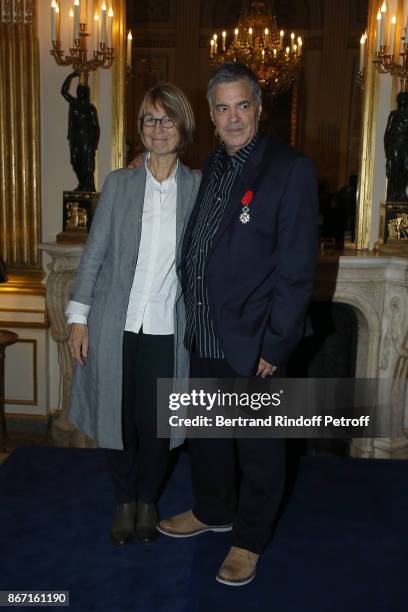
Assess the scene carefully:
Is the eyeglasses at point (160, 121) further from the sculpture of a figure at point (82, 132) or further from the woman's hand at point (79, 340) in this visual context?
the sculpture of a figure at point (82, 132)

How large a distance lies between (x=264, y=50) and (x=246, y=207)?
2664 millimetres

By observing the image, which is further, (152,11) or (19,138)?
(152,11)

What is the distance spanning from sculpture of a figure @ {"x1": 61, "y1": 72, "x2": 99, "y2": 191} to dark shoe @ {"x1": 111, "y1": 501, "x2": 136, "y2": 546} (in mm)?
1919

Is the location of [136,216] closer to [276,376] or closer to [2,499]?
[276,376]

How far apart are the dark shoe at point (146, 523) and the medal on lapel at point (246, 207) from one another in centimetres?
97

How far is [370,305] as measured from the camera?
11.0 feet

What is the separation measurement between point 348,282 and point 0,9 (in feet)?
7.80

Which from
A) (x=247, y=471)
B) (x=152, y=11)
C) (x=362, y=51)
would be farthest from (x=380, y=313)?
(x=152, y=11)

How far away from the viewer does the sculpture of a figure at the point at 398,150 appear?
3217mm

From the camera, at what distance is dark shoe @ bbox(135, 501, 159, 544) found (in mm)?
2006

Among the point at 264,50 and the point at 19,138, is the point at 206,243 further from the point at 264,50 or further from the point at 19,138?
the point at 264,50

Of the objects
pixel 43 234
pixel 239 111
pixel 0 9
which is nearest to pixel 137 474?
pixel 239 111

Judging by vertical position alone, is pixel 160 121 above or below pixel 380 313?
above

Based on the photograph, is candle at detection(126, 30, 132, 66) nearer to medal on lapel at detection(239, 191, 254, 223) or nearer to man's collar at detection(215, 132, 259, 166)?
man's collar at detection(215, 132, 259, 166)
